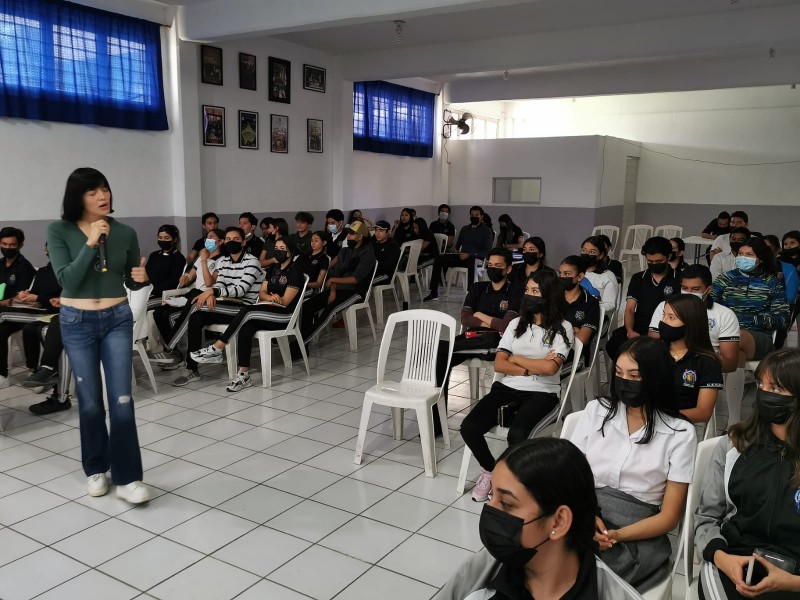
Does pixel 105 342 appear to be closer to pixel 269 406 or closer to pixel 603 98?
pixel 269 406

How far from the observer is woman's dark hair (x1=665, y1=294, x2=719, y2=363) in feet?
9.23

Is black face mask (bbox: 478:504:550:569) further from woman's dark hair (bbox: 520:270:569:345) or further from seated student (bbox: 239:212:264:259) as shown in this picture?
seated student (bbox: 239:212:264:259)

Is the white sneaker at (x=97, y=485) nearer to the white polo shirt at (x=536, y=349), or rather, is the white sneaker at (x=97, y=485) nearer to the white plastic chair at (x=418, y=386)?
the white plastic chair at (x=418, y=386)

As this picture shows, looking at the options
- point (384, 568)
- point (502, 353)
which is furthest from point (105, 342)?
point (502, 353)

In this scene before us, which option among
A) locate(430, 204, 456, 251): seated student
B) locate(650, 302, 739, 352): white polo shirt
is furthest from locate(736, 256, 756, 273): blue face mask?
locate(430, 204, 456, 251): seated student

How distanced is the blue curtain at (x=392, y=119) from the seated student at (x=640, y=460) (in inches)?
309

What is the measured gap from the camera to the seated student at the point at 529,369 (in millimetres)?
3037

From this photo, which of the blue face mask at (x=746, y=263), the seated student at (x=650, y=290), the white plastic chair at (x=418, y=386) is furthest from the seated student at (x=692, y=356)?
the blue face mask at (x=746, y=263)

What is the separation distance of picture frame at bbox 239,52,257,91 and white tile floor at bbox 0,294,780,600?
4368 millimetres

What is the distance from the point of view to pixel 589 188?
10.7 meters

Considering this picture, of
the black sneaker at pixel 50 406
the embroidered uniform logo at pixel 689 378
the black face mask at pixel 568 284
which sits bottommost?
the black sneaker at pixel 50 406

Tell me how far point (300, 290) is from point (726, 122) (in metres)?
10.5

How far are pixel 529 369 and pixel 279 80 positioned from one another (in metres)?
5.99

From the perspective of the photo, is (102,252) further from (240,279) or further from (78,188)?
(240,279)
